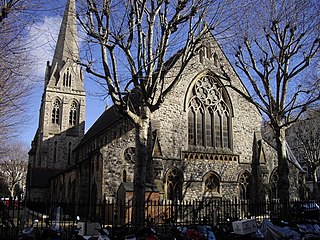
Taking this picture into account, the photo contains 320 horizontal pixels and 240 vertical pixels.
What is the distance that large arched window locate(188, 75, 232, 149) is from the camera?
74.1 feet

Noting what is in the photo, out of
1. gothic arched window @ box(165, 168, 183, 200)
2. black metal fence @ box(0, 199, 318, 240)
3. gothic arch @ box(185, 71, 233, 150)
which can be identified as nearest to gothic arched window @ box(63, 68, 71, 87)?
gothic arch @ box(185, 71, 233, 150)

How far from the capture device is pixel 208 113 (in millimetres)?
23281

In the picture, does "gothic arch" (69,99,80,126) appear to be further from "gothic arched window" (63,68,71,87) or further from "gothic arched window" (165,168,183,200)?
"gothic arched window" (165,168,183,200)

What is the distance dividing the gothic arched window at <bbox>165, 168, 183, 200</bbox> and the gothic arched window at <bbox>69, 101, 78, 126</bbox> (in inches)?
1227

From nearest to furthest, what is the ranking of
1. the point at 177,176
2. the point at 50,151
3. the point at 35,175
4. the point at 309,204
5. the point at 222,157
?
the point at 309,204
the point at 177,176
the point at 222,157
the point at 35,175
the point at 50,151

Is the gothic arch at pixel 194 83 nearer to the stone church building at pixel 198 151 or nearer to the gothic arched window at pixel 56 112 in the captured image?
the stone church building at pixel 198 151

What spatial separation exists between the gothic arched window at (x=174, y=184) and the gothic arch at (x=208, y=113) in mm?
2242

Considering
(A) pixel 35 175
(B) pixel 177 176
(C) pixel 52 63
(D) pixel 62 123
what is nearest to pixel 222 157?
(B) pixel 177 176

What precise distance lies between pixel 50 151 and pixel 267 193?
31.9 metres

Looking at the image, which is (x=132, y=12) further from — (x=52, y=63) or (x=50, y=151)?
(x=52, y=63)

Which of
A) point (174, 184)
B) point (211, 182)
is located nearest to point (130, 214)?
point (174, 184)

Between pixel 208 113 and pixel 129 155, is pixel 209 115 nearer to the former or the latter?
pixel 208 113

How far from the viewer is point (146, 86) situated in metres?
12.0

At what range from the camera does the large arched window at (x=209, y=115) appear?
74.1 ft
